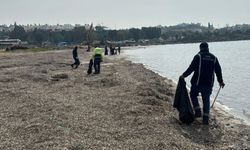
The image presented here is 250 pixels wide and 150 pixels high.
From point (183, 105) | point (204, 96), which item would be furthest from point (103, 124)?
point (204, 96)

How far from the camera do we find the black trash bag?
473 inches

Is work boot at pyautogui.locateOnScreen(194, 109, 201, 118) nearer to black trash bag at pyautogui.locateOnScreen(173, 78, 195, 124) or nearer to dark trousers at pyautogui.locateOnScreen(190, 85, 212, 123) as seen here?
dark trousers at pyautogui.locateOnScreen(190, 85, 212, 123)

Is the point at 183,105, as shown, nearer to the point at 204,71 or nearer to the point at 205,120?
the point at 205,120

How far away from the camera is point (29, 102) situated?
15.0 metres

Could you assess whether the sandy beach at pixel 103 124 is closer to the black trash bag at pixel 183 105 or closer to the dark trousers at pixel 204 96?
the black trash bag at pixel 183 105

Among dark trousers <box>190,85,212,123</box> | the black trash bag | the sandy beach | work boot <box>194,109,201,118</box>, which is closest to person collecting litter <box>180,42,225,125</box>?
dark trousers <box>190,85,212,123</box>

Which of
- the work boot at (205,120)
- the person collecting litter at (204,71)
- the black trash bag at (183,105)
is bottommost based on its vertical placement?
the work boot at (205,120)

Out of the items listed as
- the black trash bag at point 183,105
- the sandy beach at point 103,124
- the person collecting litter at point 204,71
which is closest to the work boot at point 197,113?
the sandy beach at point 103,124

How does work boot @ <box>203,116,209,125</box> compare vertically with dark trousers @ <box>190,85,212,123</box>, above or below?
below

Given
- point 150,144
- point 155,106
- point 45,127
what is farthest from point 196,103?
point 45,127

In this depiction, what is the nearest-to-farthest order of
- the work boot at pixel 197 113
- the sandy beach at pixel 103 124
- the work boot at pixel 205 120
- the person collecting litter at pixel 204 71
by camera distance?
the sandy beach at pixel 103 124 → the person collecting litter at pixel 204 71 → the work boot at pixel 205 120 → the work boot at pixel 197 113

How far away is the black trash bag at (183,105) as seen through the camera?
12.0 meters

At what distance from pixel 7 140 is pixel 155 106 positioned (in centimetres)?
608

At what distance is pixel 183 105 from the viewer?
1222cm
